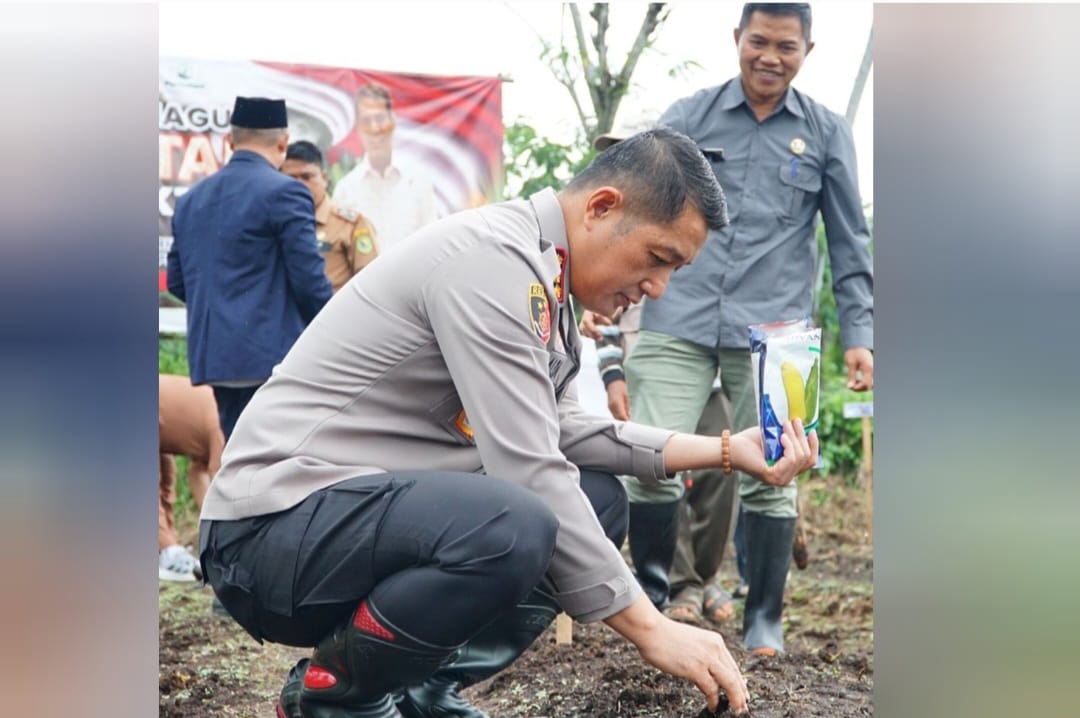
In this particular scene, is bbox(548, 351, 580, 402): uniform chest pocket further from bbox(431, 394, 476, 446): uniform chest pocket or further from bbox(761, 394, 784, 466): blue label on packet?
bbox(761, 394, 784, 466): blue label on packet

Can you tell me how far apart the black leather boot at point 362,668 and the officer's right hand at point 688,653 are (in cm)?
32

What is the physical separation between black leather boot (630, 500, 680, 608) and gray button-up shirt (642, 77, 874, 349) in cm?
52

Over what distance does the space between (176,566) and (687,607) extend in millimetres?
2087

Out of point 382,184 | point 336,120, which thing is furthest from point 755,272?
point 336,120

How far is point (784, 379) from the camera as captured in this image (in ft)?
7.33

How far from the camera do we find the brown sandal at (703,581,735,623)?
417 centimetres

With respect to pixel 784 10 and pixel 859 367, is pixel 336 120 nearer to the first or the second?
pixel 784 10

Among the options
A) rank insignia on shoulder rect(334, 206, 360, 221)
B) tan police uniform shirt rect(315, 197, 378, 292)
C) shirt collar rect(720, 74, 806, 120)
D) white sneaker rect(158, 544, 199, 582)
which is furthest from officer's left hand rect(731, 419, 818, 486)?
rank insignia on shoulder rect(334, 206, 360, 221)

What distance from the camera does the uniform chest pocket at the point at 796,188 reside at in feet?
12.0

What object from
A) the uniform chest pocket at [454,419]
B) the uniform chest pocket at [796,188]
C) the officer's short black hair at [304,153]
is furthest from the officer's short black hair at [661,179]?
the officer's short black hair at [304,153]

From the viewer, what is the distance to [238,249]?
4020mm
